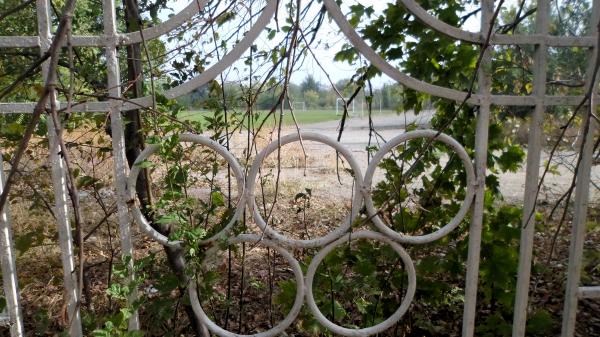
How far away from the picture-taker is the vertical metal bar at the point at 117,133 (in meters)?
1.37

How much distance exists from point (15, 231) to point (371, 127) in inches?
126

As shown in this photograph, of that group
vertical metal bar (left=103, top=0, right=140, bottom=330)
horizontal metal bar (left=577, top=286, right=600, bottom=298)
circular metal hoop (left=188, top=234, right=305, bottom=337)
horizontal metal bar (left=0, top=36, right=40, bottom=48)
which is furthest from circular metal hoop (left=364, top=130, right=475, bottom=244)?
horizontal metal bar (left=0, top=36, right=40, bottom=48)

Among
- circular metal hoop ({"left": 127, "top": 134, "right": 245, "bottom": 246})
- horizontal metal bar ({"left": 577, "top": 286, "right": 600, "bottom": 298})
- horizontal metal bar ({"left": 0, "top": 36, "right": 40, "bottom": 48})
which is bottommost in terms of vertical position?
horizontal metal bar ({"left": 577, "top": 286, "right": 600, "bottom": 298})

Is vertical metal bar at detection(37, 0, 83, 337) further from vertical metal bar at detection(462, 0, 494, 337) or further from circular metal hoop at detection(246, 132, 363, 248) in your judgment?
vertical metal bar at detection(462, 0, 494, 337)

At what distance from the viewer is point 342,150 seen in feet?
4.64

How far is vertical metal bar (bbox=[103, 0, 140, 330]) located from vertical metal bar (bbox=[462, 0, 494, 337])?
1086 millimetres

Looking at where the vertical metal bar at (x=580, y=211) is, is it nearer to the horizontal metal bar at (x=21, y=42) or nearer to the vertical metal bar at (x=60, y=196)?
the vertical metal bar at (x=60, y=196)

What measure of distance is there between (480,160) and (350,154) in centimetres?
43

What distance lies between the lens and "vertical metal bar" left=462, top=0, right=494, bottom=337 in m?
1.43

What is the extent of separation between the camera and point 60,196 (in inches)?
56.7

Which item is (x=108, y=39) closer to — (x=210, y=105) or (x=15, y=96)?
(x=210, y=105)

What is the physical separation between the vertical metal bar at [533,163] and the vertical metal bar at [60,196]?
54.4 inches

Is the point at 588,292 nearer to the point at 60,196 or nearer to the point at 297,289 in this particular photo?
the point at 297,289

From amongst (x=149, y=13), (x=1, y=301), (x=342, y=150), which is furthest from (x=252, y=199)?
(x=149, y=13)
